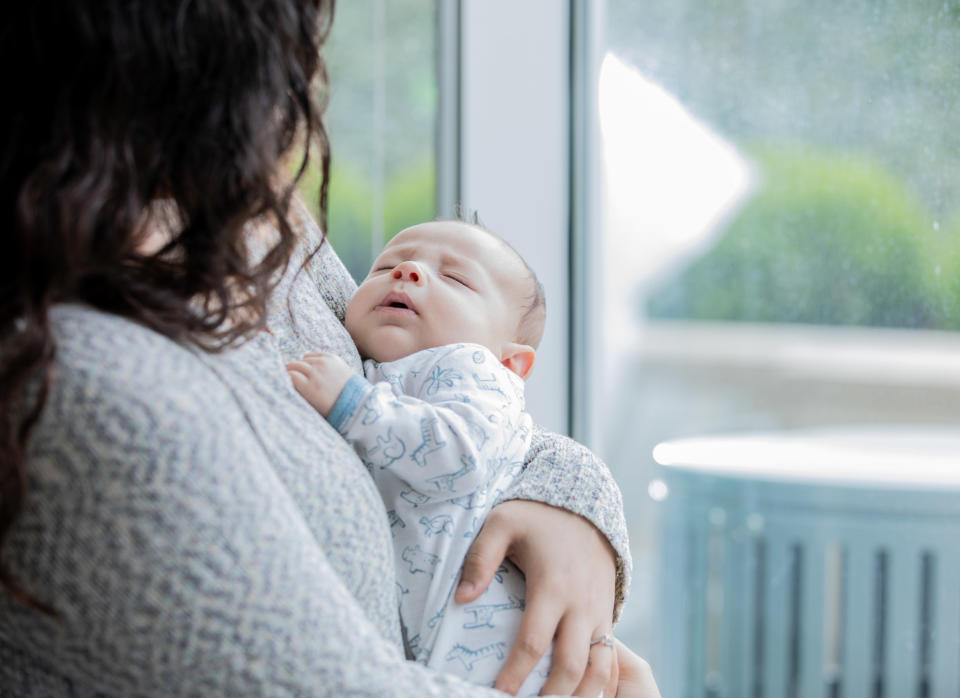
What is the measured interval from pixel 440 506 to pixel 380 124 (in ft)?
4.60

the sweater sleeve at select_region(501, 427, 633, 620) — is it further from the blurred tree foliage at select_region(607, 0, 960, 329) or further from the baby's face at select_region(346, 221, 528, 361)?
the blurred tree foliage at select_region(607, 0, 960, 329)

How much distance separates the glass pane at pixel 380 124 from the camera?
204cm

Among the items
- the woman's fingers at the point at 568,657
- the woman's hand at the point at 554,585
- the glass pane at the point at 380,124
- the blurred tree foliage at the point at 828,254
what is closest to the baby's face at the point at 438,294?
the woman's hand at the point at 554,585

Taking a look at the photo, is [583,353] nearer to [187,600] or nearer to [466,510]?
[466,510]

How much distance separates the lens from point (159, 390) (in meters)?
0.58

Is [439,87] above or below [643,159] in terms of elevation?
above

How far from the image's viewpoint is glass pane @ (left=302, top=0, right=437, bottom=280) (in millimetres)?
2045

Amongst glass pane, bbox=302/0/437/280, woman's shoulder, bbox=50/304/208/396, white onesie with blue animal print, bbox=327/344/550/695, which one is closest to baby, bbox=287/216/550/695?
white onesie with blue animal print, bbox=327/344/550/695

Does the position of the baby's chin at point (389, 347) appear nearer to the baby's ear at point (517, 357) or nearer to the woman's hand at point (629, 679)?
the baby's ear at point (517, 357)

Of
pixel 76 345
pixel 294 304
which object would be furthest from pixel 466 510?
pixel 76 345

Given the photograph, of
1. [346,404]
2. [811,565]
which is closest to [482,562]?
[346,404]

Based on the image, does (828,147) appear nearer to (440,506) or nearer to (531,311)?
(531,311)

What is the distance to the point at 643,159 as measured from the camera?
5.74ft

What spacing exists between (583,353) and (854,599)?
65 cm
